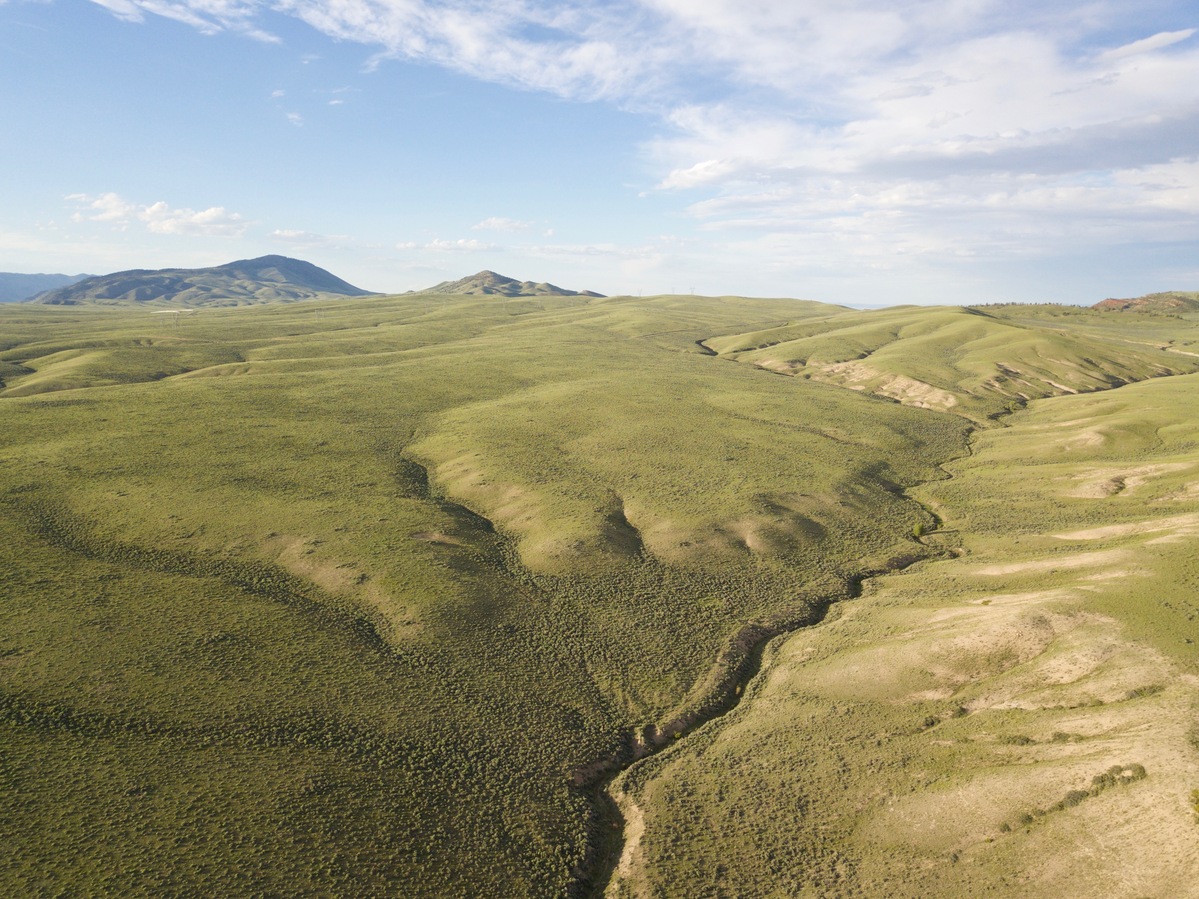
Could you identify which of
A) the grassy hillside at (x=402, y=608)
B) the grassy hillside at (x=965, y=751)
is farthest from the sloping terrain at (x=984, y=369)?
the grassy hillside at (x=965, y=751)

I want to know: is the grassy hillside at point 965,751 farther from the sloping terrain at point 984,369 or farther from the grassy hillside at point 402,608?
the sloping terrain at point 984,369

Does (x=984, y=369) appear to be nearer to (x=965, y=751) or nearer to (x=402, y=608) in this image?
(x=965, y=751)

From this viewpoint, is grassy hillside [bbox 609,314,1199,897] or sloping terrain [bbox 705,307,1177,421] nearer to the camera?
grassy hillside [bbox 609,314,1199,897]

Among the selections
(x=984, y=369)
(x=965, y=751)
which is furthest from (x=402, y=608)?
(x=984, y=369)

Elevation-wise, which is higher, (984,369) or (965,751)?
(984,369)

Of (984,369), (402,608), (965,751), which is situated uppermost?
(984,369)

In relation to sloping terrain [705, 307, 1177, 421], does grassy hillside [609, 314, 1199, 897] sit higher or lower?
lower

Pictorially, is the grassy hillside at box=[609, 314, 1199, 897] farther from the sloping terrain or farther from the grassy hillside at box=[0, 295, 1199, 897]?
the sloping terrain

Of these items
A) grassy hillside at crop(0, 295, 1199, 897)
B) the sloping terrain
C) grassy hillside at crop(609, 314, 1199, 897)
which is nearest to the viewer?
grassy hillside at crop(609, 314, 1199, 897)

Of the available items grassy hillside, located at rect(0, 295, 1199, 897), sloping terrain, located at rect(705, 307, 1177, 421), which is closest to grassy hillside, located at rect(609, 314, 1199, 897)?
grassy hillside, located at rect(0, 295, 1199, 897)
